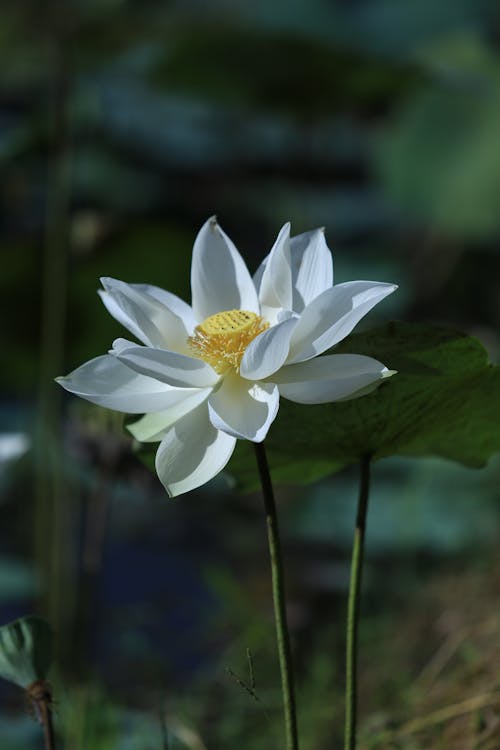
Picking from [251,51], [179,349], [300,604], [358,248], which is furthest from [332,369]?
[358,248]

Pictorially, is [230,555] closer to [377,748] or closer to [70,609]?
[70,609]

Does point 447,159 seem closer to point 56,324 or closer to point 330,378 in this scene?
point 56,324

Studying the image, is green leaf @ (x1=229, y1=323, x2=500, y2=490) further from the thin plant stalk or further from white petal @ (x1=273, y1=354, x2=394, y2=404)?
the thin plant stalk

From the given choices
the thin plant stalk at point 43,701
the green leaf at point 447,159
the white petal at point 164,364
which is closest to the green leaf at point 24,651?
the thin plant stalk at point 43,701

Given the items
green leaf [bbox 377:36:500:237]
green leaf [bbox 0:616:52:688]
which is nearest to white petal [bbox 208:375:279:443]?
green leaf [bbox 0:616:52:688]

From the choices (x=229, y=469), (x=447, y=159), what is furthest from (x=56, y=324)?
(x=447, y=159)

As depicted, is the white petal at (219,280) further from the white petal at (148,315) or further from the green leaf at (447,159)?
the green leaf at (447,159)
